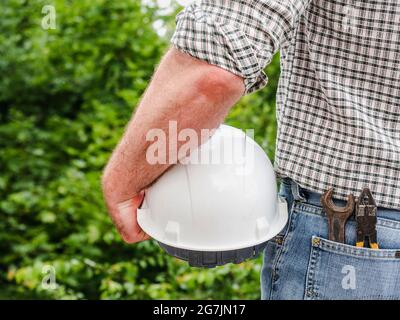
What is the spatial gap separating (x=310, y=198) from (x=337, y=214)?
0.09m

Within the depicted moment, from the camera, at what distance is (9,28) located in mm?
4883

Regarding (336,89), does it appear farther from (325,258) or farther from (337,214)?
(325,258)

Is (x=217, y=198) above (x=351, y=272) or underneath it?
above

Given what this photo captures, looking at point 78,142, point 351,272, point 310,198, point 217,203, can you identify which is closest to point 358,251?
point 351,272

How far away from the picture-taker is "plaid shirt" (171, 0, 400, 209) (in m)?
1.36

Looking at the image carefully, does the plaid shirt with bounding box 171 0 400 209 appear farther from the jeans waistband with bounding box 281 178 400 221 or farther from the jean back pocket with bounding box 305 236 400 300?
the jean back pocket with bounding box 305 236 400 300

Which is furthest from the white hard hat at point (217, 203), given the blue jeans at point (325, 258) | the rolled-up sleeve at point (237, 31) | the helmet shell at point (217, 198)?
the rolled-up sleeve at point (237, 31)

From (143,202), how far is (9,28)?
379 centimetres

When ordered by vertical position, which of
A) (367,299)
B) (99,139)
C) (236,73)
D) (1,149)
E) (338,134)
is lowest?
Result: (1,149)

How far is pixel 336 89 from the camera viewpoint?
1.46 m

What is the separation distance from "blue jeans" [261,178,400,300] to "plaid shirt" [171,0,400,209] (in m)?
0.05

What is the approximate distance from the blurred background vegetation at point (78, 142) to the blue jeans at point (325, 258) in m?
1.35
